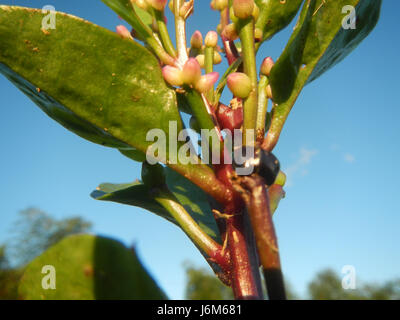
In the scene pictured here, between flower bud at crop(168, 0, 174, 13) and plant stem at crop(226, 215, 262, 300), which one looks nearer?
plant stem at crop(226, 215, 262, 300)

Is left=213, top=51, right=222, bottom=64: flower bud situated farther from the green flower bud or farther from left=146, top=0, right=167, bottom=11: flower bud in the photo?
left=146, top=0, right=167, bottom=11: flower bud

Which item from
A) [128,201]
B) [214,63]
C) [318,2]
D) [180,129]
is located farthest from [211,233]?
[318,2]

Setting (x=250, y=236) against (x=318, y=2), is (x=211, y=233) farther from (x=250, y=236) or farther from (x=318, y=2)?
(x=318, y=2)

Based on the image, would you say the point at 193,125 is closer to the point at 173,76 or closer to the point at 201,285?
the point at 173,76

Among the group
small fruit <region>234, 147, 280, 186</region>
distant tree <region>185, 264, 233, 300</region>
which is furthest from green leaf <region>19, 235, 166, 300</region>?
distant tree <region>185, 264, 233, 300</region>

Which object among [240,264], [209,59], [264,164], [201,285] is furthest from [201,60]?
[201,285]

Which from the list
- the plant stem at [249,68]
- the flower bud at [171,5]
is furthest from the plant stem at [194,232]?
the flower bud at [171,5]
